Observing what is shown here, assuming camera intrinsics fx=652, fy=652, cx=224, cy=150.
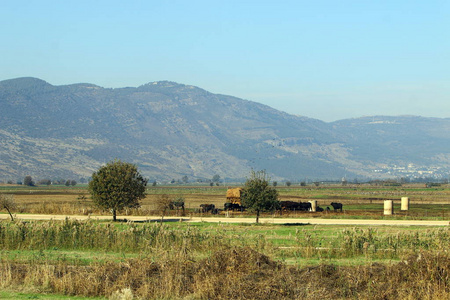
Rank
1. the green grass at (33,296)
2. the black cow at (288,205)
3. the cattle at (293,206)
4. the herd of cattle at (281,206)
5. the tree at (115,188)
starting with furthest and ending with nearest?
the cattle at (293,206) → the black cow at (288,205) → the herd of cattle at (281,206) → the tree at (115,188) → the green grass at (33,296)

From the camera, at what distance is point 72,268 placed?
934 inches

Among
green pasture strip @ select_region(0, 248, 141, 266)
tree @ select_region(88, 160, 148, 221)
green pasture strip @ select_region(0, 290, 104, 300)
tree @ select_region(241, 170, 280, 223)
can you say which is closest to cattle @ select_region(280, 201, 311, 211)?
A: tree @ select_region(241, 170, 280, 223)

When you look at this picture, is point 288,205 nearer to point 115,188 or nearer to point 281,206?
point 281,206

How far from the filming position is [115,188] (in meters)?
54.6

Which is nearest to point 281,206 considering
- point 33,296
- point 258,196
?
point 258,196

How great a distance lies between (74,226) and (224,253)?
47.0ft

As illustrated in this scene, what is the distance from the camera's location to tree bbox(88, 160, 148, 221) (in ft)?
179

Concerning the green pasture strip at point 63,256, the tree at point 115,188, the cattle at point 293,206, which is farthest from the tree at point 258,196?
the green pasture strip at point 63,256

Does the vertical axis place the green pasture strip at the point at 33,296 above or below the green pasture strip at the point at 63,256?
below

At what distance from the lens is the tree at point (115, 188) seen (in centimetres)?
5456

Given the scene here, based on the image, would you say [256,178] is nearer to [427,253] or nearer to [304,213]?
[304,213]

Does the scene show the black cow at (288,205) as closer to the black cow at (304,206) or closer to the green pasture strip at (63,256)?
the black cow at (304,206)

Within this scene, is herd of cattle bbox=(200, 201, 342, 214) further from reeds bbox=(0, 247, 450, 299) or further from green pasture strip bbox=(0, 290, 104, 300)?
green pasture strip bbox=(0, 290, 104, 300)

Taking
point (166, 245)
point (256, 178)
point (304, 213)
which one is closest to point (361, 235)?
point (166, 245)
